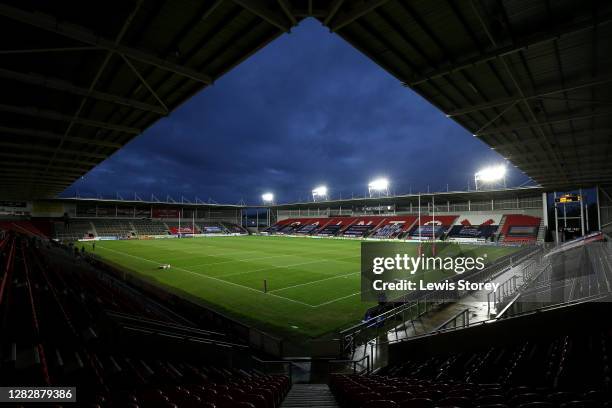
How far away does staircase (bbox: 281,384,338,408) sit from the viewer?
17.9ft

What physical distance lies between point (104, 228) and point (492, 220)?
76.1 metres

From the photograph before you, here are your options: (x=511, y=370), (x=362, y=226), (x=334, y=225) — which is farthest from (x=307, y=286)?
(x=334, y=225)

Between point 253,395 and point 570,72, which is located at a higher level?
point 570,72

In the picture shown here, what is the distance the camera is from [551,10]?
19.7ft

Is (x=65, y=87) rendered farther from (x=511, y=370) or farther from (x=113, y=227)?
(x=113, y=227)

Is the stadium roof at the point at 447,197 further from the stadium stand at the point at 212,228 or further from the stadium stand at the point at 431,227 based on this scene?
the stadium stand at the point at 212,228

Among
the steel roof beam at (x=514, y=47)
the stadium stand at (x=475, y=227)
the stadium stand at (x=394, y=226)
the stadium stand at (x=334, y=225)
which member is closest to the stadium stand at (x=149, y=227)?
the stadium stand at (x=334, y=225)

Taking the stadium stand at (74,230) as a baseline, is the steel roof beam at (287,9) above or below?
above

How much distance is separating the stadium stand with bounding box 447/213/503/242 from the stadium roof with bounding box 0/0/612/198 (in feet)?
133

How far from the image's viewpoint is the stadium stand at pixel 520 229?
139 ft

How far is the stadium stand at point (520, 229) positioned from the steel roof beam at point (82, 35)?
160 feet

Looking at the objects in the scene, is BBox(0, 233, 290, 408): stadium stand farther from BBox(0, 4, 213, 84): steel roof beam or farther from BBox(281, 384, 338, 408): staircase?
BBox(0, 4, 213, 84): steel roof beam

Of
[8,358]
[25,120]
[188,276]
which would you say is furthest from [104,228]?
[8,358]

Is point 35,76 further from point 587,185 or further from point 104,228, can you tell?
point 104,228
